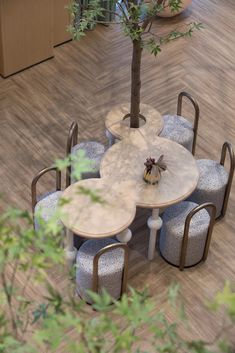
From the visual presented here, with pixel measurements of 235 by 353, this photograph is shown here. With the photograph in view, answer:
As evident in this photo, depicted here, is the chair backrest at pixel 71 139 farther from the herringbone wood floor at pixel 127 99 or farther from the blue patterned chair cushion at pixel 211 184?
the blue patterned chair cushion at pixel 211 184

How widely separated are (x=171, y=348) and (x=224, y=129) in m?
4.84

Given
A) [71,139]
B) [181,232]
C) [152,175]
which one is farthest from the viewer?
[71,139]

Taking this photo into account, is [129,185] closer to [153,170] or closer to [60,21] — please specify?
[153,170]

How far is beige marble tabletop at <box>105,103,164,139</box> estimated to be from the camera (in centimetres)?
624

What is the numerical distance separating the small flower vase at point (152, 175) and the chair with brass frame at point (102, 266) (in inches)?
20.0

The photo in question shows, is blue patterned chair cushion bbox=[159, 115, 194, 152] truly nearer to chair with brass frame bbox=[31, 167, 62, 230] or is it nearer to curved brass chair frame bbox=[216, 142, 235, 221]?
curved brass chair frame bbox=[216, 142, 235, 221]

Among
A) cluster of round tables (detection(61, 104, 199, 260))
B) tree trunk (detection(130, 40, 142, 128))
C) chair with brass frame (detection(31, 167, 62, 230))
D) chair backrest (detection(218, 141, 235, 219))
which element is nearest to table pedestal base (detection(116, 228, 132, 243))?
cluster of round tables (detection(61, 104, 199, 260))

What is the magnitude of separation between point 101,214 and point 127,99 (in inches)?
93.4

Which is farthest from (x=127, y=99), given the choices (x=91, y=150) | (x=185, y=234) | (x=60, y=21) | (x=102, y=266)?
(x=102, y=266)

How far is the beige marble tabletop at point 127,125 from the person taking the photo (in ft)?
20.5

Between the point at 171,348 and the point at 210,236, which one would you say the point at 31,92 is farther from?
the point at 171,348

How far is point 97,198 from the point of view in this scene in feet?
8.52

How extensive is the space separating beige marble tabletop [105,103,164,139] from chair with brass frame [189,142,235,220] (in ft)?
1.58

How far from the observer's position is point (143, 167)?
235 inches
